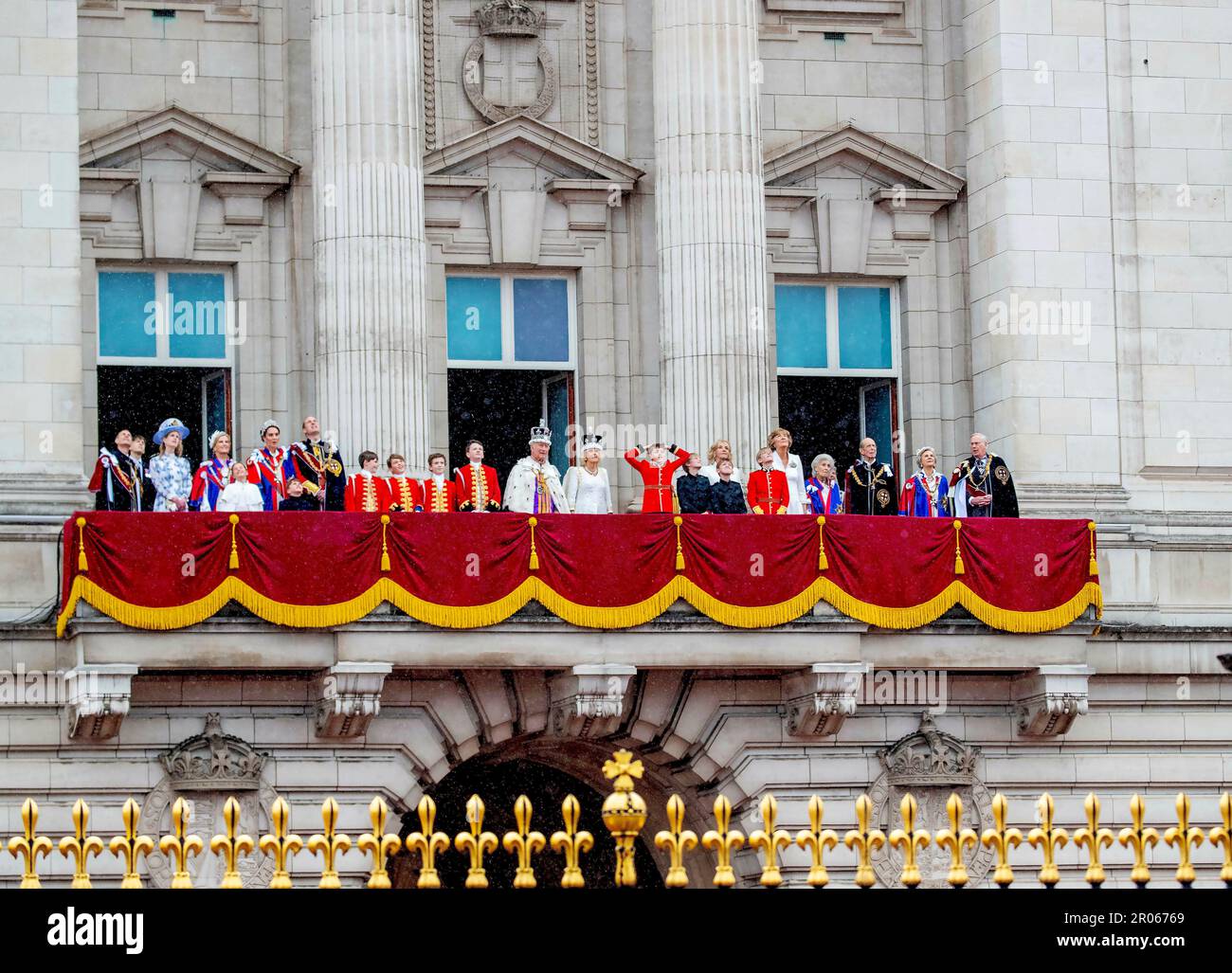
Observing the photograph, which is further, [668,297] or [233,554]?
[668,297]

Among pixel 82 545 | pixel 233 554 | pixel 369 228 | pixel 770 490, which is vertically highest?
pixel 369 228

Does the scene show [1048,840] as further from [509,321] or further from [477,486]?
[509,321]

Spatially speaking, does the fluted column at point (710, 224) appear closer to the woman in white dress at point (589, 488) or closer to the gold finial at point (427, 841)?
the woman in white dress at point (589, 488)

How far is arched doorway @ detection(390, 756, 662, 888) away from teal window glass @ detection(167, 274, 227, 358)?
7.37 metres

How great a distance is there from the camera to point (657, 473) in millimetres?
38094

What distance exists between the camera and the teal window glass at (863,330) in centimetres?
4350

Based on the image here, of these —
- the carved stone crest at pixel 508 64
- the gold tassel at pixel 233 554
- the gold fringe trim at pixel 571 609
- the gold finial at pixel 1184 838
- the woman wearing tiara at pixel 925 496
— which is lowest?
the gold finial at pixel 1184 838

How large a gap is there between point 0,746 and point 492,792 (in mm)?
9879

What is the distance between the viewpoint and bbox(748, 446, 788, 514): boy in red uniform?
37656 millimetres

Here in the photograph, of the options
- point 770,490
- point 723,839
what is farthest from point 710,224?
point 723,839

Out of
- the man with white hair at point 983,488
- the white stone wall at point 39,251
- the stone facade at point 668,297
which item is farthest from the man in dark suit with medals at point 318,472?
the man with white hair at point 983,488

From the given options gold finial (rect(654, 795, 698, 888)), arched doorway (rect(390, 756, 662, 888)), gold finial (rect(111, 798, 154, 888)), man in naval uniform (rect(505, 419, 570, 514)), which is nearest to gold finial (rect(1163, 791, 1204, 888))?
gold finial (rect(654, 795, 698, 888))

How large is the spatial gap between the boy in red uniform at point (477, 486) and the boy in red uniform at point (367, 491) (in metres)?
1.07

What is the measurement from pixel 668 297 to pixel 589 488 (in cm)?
428
